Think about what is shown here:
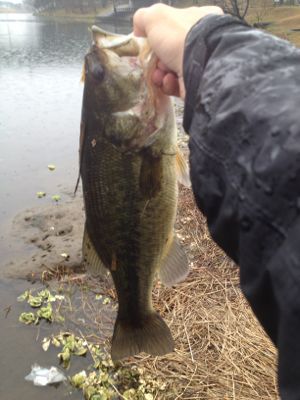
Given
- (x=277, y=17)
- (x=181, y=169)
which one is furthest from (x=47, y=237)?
(x=277, y=17)

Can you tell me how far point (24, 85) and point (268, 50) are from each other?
19.1 meters

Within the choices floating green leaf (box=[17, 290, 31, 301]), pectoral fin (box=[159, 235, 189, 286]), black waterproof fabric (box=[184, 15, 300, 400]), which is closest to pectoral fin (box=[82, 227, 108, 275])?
pectoral fin (box=[159, 235, 189, 286])

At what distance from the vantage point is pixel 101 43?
2123 mm

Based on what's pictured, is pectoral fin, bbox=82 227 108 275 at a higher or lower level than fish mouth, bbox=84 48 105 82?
lower

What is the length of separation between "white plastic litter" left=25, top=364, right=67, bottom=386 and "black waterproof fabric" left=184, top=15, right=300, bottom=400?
3.42 metres

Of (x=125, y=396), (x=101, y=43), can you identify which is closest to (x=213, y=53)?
(x=101, y=43)

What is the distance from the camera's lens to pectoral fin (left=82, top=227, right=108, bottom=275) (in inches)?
93.2

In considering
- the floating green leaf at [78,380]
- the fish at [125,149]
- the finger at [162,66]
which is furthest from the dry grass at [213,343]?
the finger at [162,66]

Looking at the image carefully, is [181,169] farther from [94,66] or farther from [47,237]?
[47,237]

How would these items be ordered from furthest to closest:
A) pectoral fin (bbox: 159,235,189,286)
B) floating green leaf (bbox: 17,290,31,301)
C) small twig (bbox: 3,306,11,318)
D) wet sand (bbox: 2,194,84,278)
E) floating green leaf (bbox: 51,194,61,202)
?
floating green leaf (bbox: 51,194,61,202) → wet sand (bbox: 2,194,84,278) → floating green leaf (bbox: 17,290,31,301) → small twig (bbox: 3,306,11,318) → pectoral fin (bbox: 159,235,189,286)

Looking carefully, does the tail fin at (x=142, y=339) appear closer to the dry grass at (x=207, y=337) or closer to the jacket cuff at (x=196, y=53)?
the jacket cuff at (x=196, y=53)

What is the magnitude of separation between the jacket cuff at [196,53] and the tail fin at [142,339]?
138 cm

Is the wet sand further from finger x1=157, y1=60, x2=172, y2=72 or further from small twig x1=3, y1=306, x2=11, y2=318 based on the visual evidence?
finger x1=157, y1=60, x2=172, y2=72

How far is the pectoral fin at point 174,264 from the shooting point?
7.93 feet
